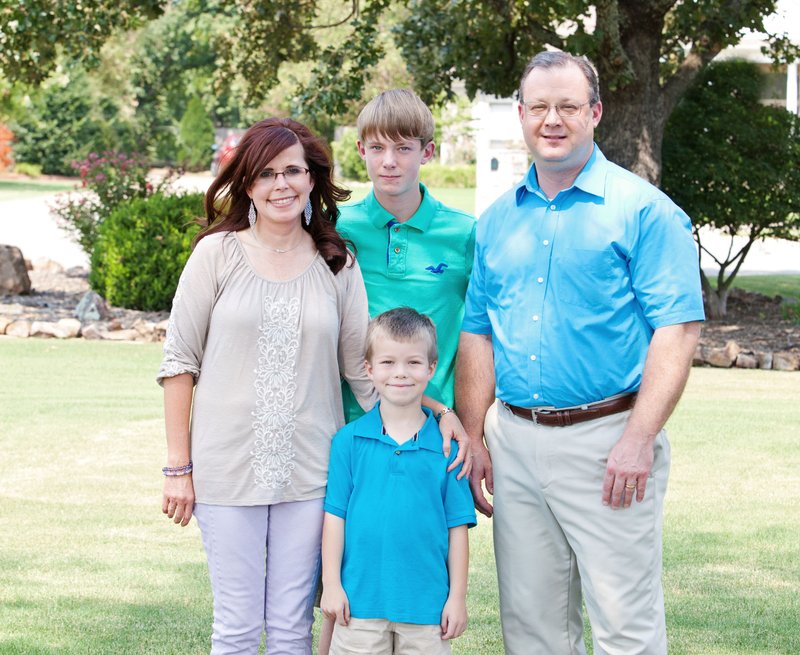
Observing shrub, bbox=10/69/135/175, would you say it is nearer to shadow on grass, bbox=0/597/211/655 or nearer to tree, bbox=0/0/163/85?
tree, bbox=0/0/163/85

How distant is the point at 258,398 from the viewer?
3357 mm

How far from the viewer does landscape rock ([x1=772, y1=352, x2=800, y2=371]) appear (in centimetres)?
1223

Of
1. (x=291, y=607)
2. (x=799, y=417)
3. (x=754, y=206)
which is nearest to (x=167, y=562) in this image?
(x=291, y=607)

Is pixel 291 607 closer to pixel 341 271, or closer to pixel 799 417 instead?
pixel 341 271

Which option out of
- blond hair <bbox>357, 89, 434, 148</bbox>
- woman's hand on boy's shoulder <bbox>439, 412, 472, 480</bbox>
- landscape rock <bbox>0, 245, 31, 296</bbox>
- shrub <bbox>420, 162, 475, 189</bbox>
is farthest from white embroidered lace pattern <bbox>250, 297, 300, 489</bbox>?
shrub <bbox>420, 162, 475, 189</bbox>

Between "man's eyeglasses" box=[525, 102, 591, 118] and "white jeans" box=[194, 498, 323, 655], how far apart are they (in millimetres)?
1305

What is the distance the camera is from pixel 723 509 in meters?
6.95

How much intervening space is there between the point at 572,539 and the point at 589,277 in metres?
0.77

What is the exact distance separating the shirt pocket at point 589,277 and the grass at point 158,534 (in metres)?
1.94

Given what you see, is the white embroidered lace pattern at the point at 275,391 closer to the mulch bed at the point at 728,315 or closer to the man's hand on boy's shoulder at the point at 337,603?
the man's hand on boy's shoulder at the point at 337,603

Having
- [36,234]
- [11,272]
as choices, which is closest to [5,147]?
[36,234]

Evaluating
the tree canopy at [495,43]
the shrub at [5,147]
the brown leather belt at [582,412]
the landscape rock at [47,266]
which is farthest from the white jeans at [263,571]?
the shrub at [5,147]

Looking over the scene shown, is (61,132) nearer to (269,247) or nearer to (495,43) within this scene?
(495,43)

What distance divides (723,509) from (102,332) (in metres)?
8.21
